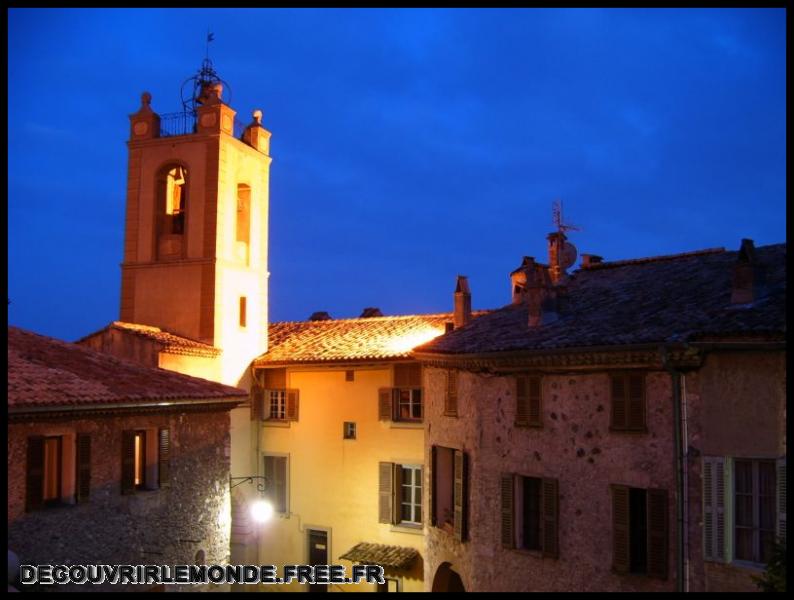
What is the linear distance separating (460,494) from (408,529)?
221 inches

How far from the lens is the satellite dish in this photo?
2262 centimetres

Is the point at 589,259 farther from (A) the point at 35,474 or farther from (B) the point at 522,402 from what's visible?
(A) the point at 35,474

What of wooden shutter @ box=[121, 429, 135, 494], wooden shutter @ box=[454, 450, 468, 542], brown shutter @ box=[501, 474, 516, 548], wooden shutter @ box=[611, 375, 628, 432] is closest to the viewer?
wooden shutter @ box=[611, 375, 628, 432]

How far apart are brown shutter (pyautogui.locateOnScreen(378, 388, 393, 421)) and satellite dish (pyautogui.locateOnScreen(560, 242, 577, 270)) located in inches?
253

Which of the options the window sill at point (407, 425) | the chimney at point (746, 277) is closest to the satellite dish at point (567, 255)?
the window sill at point (407, 425)

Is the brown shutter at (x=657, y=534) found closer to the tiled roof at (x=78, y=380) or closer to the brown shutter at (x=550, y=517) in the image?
the brown shutter at (x=550, y=517)

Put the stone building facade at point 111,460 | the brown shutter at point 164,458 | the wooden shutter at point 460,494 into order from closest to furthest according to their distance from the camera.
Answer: the stone building facade at point 111,460
the brown shutter at point 164,458
the wooden shutter at point 460,494

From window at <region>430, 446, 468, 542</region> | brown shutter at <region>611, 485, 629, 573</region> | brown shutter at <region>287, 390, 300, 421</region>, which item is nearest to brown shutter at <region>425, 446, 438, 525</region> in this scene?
window at <region>430, 446, 468, 542</region>

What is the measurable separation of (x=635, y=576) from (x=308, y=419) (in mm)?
13461

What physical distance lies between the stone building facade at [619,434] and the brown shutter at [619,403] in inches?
1.0

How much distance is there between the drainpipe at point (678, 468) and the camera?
12.5 m

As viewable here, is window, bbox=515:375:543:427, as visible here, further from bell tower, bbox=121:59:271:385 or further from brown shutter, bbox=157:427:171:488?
bell tower, bbox=121:59:271:385

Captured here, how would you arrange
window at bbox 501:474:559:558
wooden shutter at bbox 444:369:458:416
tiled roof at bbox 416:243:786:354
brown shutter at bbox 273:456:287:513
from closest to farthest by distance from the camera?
1. tiled roof at bbox 416:243:786:354
2. window at bbox 501:474:559:558
3. wooden shutter at bbox 444:369:458:416
4. brown shutter at bbox 273:456:287:513

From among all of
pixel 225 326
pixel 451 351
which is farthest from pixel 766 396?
pixel 225 326
